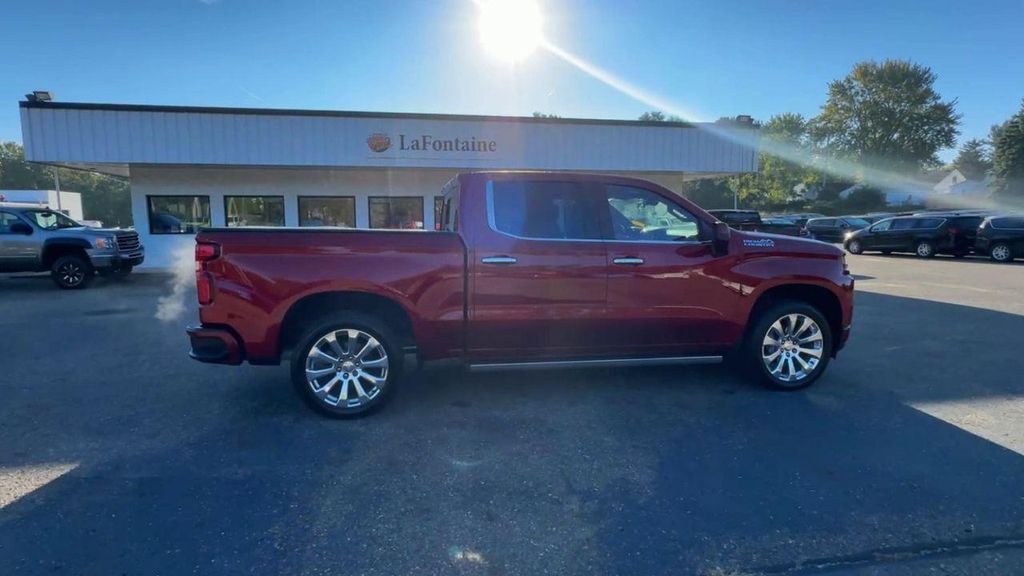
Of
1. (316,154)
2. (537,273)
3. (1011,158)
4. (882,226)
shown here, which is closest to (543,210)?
(537,273)

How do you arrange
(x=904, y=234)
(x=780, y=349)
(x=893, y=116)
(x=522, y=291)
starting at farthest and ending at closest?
(x=893, y=116), (x=904, y=234), (x=780, y=349), (x=522, y=291)

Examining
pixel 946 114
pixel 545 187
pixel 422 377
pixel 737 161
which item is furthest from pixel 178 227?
pixel 946 114

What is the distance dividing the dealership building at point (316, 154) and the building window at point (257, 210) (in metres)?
0.03

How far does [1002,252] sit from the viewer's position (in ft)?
61.2

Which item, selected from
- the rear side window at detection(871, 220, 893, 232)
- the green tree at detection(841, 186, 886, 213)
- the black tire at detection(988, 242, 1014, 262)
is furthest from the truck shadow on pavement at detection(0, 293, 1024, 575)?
the green tree at detection(841, 186, 886, 213)

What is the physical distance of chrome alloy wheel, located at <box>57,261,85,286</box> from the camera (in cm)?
1264

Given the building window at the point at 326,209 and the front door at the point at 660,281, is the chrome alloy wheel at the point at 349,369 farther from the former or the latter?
the building window at the point at 326,209

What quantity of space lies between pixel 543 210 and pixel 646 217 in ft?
3.13

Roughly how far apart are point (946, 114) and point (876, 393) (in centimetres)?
7786

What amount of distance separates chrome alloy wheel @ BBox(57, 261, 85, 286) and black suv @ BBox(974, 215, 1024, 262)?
86.6 feet

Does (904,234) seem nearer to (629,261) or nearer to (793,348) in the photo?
(793,348)

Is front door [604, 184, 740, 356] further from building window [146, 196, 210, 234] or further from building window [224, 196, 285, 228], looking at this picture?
building window [146, 196, 210, 234]

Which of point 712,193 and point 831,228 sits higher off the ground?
point 712,193

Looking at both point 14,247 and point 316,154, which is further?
point 316,154
